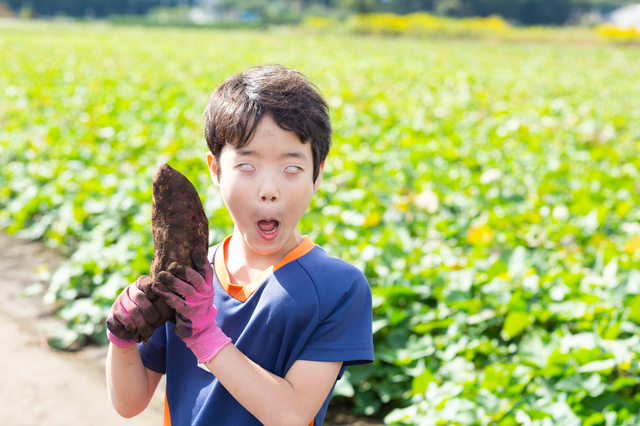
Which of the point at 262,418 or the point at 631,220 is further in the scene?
the point at 631,220

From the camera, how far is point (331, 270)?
1023 mm

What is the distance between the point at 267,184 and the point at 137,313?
0.97 ft

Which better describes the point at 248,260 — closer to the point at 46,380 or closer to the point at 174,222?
the point at 174,222

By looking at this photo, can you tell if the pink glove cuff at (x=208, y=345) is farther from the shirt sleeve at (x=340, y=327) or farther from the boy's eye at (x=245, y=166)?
the boy's eye at (x=245, y=166)

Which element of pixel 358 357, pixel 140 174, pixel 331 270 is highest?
pixel 331 270

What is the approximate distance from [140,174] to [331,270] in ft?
10.5

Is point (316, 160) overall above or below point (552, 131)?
above

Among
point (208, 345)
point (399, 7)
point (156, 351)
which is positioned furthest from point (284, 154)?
point (399, 7)

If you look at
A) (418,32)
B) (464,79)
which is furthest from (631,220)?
(418,32)

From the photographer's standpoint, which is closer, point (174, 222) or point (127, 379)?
point (174, 222)

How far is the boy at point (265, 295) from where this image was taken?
938mm

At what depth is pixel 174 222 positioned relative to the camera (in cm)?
96

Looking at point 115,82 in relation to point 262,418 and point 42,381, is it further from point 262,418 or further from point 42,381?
point 262,418

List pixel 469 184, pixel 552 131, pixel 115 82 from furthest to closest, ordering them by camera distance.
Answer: pixel 115 82
pixel 552 131
pixel 469 184
